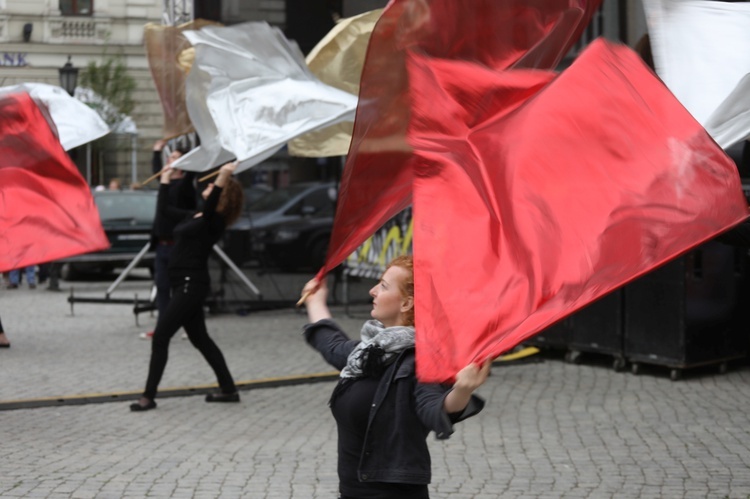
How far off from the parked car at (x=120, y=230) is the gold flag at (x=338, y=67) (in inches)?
499

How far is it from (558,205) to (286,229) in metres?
13.8

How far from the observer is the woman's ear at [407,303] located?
4.43 metres

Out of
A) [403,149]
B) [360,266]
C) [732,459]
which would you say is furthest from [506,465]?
[360,266]

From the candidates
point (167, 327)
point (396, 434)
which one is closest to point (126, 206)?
point (167, 327)

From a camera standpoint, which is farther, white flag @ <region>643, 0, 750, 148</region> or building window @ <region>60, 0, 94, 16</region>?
building window @ <region>60, 0, 94, 16</region>

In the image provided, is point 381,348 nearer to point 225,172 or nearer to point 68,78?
point 225,172

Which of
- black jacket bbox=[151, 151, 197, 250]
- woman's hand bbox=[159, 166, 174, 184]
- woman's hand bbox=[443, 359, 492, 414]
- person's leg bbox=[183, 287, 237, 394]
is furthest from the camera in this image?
black jacket bbox=[151, 151, 197, 250]

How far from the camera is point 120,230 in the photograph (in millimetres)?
24578

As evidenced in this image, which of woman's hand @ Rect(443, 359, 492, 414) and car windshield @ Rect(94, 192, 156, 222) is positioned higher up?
woman's hand @ Rect(443, 359, 492, 414)

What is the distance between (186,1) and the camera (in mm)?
16891

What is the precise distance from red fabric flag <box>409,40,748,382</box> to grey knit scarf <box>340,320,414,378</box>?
0.54 metres

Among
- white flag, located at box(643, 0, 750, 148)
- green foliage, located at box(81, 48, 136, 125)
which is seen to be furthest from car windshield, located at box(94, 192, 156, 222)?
white flag, located at box(643, 0, 750, 148)

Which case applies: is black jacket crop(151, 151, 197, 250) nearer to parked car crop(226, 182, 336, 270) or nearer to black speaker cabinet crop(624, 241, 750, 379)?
parked car crop(226, 182, 336, 270)

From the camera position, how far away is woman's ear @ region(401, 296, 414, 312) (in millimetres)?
4426
